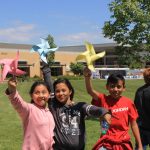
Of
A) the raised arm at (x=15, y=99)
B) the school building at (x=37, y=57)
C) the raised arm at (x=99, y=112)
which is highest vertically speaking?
the school building at (x=37, y=57)

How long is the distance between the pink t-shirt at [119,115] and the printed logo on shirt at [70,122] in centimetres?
50

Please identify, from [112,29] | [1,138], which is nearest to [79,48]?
[112,29]

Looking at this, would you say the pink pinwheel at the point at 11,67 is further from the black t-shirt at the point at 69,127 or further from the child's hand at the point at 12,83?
the black t-shirt at the point at 69,127

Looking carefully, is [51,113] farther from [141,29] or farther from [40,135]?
[141,29]

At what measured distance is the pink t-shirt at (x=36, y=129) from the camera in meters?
4.53

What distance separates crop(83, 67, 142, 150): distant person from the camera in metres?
→ 4.91

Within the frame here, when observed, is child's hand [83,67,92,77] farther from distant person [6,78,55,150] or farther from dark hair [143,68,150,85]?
dark hair [143,68,150,85]

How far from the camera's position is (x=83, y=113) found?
15.4 feet

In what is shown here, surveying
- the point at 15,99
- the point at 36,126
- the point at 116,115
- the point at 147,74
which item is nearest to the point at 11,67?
the point at 15,99

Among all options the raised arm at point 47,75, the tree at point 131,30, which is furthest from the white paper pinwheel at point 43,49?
the tree at point 131,30

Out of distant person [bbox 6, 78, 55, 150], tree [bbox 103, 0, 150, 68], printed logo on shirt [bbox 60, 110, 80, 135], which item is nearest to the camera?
distant person [bbox 6, 78, 55, 150]

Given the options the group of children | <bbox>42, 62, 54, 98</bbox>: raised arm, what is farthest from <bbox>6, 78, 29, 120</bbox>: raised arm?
<bbox>42, 62, 54, 98</bbox>: raised arm

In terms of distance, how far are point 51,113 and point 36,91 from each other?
0.30m

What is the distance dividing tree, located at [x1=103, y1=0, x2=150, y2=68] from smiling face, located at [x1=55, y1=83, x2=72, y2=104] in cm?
1935
